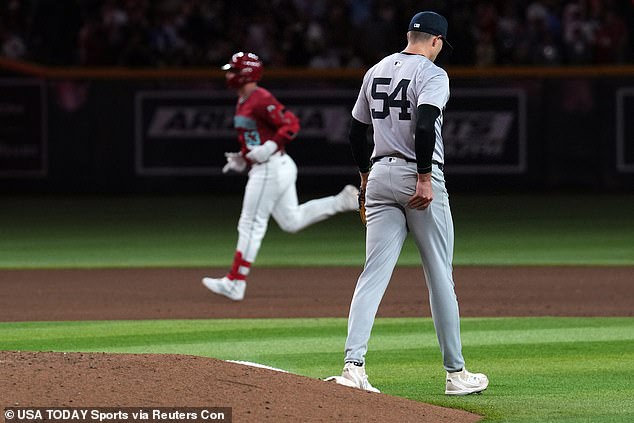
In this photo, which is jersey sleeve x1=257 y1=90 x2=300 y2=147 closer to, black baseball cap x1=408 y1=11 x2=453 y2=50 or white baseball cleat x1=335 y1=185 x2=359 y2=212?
white baseball cleat x1=335 y1=185 x2=359 y2=212

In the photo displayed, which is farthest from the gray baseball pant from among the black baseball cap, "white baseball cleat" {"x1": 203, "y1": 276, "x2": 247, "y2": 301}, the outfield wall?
the outfield wall

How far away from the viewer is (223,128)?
25266mm

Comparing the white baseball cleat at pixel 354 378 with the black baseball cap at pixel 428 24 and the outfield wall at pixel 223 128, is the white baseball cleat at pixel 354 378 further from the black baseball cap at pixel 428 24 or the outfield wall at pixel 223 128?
the outfield wall at pixel 223 128

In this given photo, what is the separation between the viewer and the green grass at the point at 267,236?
16156mm

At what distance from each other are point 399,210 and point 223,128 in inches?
708

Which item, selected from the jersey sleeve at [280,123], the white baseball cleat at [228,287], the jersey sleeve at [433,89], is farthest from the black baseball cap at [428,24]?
the white baseball cleat at [228,287]

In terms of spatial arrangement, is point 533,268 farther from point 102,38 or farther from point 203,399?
point 102,38

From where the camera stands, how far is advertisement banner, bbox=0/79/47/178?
2534 cm

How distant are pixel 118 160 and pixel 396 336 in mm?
15997

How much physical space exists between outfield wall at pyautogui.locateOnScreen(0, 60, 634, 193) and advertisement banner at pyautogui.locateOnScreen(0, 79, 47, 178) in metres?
0.02

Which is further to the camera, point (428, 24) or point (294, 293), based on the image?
point (294, 293)

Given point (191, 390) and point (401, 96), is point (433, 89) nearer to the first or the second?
point (401, 96)

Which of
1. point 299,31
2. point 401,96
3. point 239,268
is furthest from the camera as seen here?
point 299,31

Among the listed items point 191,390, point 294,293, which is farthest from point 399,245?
point 294,293
